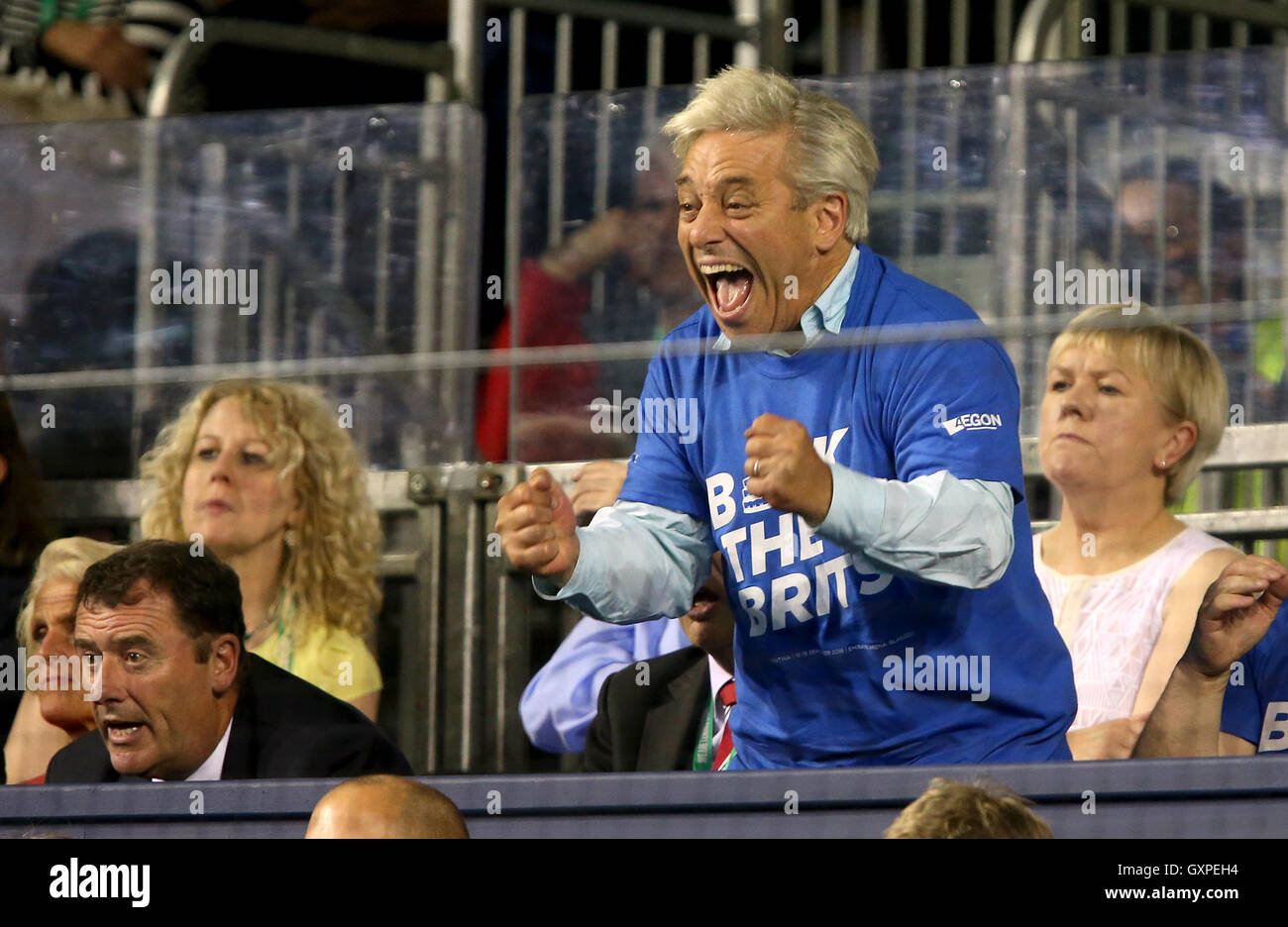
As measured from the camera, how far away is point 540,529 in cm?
340

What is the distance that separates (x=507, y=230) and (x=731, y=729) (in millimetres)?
1135

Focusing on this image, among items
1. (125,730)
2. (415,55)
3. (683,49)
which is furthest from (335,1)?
(125,730)

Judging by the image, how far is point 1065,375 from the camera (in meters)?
3.66

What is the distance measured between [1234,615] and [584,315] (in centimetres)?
132

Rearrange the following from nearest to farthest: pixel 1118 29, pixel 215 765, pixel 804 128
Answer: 1. pixel 804 128
2. pixel 215 765
3. pixel 1118 29

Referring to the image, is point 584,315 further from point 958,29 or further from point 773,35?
point 958,29

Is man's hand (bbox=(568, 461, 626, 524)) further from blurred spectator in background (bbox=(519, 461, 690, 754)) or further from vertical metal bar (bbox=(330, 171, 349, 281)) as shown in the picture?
vertical metal bar (bbox=(330, 171, 349, 281))

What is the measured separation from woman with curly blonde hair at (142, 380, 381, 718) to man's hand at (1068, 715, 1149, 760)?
1285 mm

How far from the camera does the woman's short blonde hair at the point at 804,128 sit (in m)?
3.68

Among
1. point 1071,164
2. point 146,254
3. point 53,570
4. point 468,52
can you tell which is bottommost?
point 53,570

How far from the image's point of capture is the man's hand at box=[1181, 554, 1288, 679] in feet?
11.5

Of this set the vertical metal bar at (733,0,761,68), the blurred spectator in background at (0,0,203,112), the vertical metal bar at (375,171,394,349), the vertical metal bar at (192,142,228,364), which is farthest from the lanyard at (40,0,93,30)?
the vertical metal bar at (733,0,761,68)

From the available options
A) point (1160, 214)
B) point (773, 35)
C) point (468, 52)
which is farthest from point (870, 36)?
point (1160, 214)

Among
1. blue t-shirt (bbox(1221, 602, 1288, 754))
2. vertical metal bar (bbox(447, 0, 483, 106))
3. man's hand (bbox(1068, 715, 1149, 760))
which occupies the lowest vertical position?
man's hand (bbox(1068, 715, 1149, 760))
